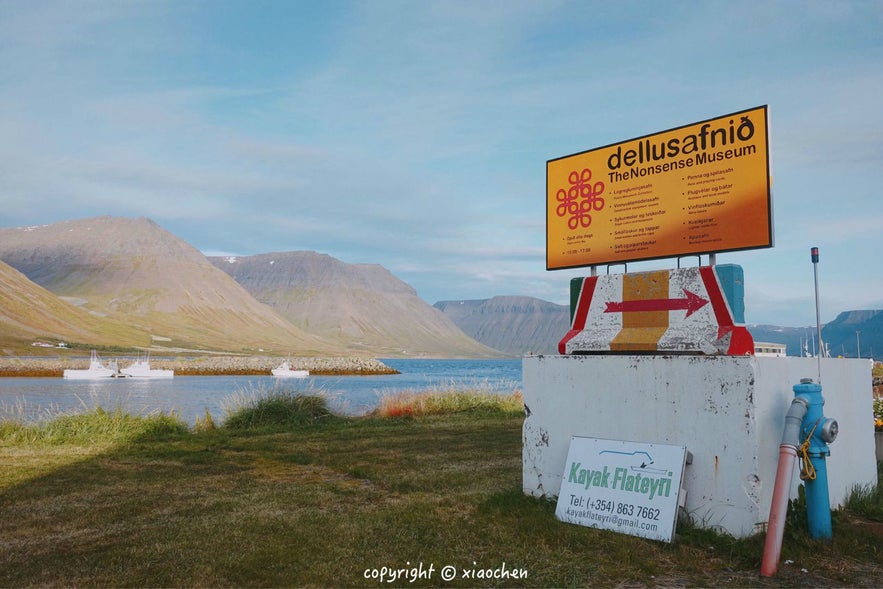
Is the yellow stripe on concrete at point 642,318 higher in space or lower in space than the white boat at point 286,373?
higher

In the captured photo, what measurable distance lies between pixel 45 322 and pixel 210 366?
7951 centimetres

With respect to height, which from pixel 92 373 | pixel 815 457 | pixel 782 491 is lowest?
pixel 92 373

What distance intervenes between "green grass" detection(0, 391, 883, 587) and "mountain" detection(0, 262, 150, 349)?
145781mm

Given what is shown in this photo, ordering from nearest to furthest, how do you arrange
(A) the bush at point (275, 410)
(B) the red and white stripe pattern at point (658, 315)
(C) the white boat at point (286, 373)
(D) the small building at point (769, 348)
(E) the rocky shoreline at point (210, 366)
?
1. (B) the red and white stripe pattern at point (658, 315)
2. (D) the small building at point (769, 348)
3. (A) the bush at point (275, 410)
4. (E) the rocky shoreline at point (210, 366)
5. (C) the white boat at point (286, 373)

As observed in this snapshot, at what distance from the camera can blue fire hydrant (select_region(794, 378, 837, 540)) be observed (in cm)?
607

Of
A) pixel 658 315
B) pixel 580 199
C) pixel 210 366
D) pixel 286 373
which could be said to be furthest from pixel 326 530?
pixel 210 366

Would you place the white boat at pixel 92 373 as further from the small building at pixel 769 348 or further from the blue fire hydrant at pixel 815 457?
the blue fire hydrant at pixel 815 457

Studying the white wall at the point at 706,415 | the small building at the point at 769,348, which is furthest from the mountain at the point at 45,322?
the small building at the point at 769,348

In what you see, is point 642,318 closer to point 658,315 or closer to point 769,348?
point 658,315

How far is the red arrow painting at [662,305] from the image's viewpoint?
7.12m

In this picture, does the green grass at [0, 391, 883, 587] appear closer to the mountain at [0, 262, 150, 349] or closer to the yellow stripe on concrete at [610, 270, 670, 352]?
the yellow stripe on concrete at [610, 270, 670, 352]

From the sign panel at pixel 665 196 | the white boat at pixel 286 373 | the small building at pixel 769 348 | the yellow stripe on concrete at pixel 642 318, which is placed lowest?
the white boat at pixel 286 373

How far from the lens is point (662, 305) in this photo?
24.3ft

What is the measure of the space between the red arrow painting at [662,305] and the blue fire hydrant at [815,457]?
1.32 metres
